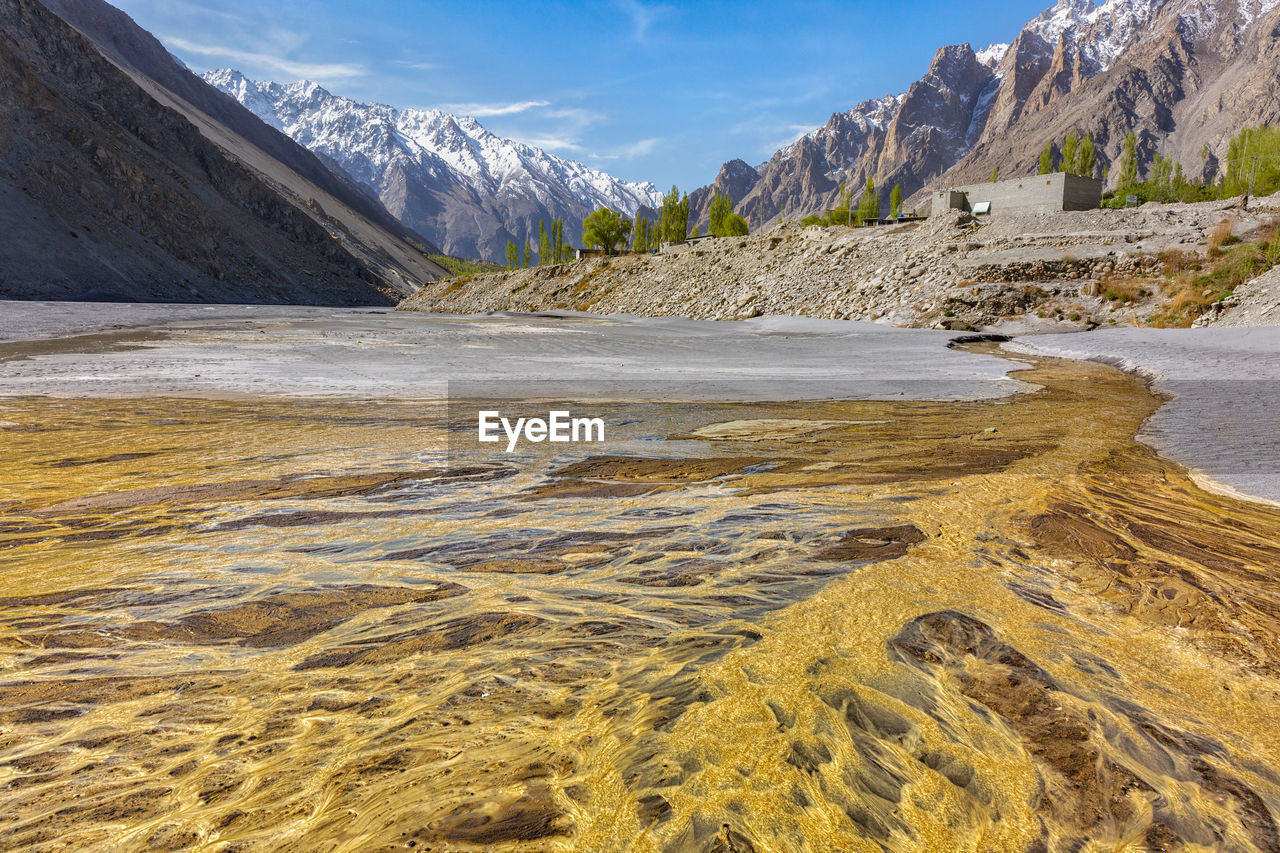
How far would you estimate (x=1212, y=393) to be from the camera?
10750mm

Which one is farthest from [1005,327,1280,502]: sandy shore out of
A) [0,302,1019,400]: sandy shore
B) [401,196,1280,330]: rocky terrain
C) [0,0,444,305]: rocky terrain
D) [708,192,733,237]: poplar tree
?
[0,0,444,305]: rocky terrain

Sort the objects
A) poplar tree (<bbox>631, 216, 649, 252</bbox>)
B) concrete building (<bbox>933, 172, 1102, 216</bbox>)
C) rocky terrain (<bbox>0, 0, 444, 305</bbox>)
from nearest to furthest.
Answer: concrete building (<bbox>933, 172, 1102, 216</bbox>) → rocky terrain (<bbox>0, 0, 444, 305</bbox>) → poplar tree (<bbox>631, 216, 649, 252</bbox>)

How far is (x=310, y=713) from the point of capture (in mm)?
2334

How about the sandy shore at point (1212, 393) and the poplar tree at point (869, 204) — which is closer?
the sandy shore at point (1212, 393)

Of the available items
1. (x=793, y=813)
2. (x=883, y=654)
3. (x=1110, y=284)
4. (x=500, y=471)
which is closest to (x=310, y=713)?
(x=793, y=813)

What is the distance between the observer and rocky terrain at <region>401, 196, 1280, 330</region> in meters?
29.8

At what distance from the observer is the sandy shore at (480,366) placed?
11.7 meters

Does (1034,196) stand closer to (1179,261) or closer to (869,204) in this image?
(1179,261)

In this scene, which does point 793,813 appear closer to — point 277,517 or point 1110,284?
point 277,517

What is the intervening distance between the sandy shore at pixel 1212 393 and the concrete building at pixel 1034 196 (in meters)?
26.9

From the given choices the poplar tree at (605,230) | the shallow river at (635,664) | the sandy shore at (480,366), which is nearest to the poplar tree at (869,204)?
the poplar tree at (605,230)

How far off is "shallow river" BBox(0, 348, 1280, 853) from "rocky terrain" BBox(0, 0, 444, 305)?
92927 mm

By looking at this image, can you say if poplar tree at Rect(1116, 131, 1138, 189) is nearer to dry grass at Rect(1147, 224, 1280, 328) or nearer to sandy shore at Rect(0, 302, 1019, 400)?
dry grass at Rect(1147, 224, 1280, 328)

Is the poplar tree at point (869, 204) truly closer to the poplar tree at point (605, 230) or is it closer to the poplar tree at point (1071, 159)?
the poplar tree at point (1071, 159)
